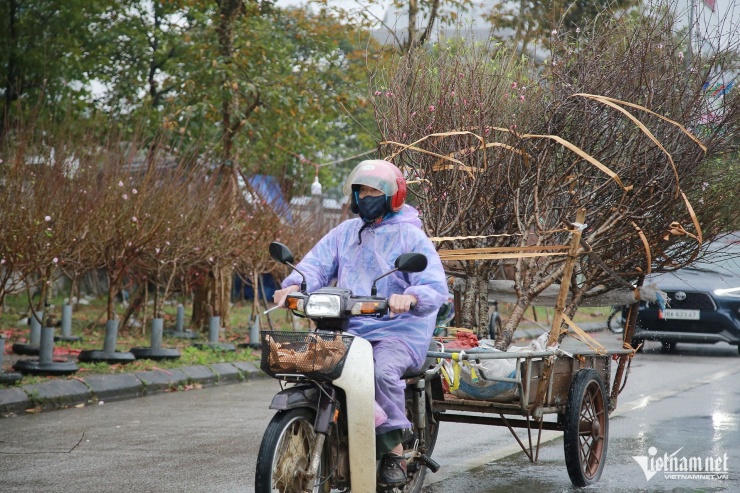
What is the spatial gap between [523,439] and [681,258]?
1808mm

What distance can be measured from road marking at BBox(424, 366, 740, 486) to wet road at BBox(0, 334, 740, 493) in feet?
0.04

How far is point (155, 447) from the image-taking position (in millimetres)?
7586

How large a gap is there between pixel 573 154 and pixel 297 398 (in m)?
3.22

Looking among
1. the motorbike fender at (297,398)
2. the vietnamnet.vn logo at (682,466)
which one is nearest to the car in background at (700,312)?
the vietnamnet.vn logo at (682,466)

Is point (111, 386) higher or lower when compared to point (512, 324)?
lower

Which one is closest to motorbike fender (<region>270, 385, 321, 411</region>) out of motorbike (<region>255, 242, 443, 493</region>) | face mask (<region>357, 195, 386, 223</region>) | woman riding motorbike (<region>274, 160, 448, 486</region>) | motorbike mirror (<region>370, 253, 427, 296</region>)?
motorbike (<region>255, 242, 443, 493</region>)

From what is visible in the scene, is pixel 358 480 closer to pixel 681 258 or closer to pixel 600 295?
pixel 600 295

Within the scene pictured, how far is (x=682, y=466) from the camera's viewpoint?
23.1 feet

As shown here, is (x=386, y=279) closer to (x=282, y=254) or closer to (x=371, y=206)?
(x=371, y=206)

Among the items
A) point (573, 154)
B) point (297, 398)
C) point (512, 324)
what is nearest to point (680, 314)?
point (573, 154)

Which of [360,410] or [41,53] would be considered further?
[41,53]

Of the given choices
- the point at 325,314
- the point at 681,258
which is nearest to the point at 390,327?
the point at 325,314

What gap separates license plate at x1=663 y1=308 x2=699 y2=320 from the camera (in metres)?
15.5

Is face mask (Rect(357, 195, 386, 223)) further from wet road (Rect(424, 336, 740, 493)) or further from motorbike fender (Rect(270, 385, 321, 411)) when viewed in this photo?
wet road (Rect(424, 336, 740, 493))
